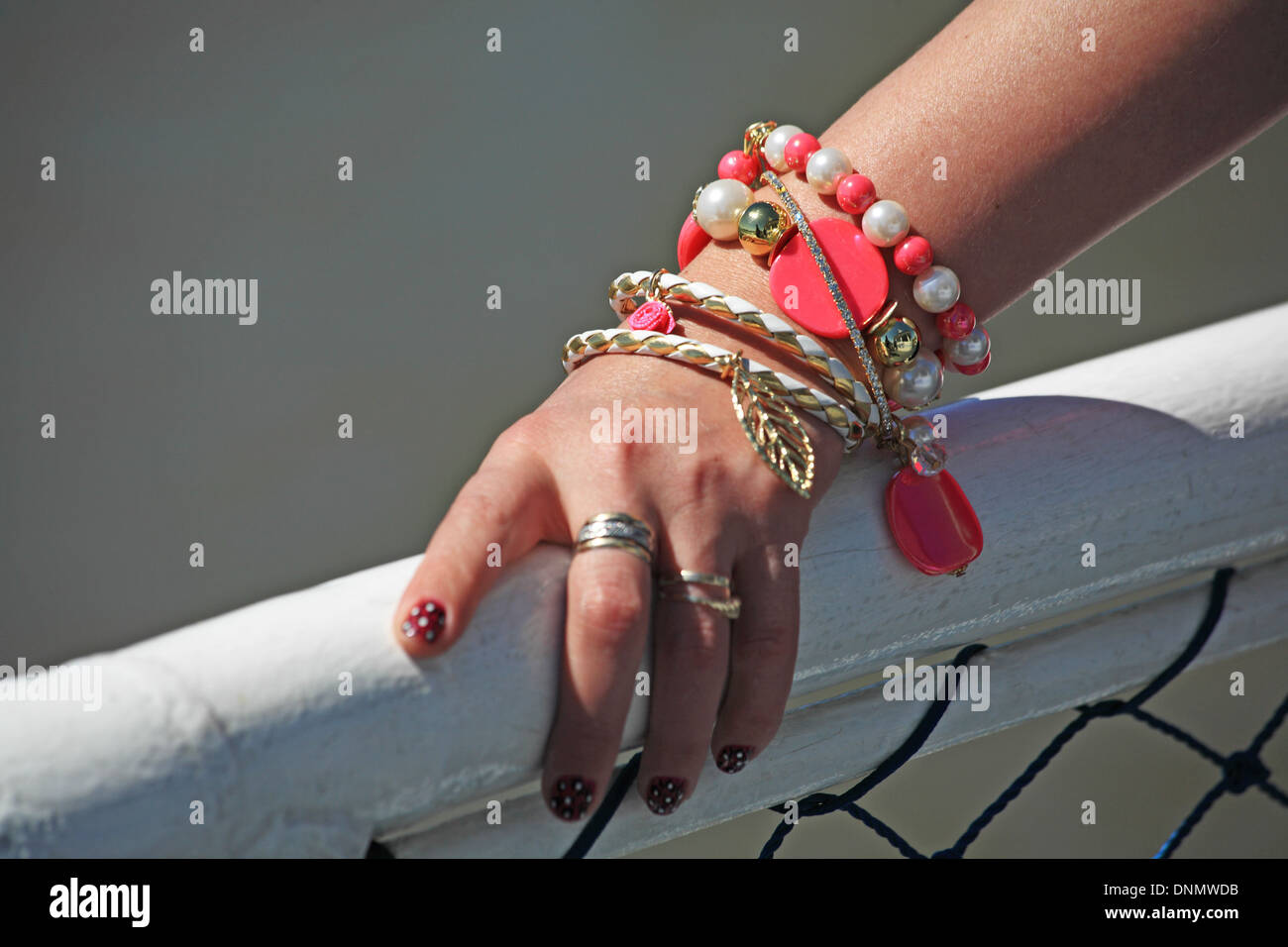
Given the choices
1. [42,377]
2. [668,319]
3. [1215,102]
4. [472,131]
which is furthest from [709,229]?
[42,377]

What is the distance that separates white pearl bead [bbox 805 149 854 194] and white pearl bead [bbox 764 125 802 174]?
0.03 m

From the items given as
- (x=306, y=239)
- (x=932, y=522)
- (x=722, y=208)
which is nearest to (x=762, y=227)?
(x=722, y=208)

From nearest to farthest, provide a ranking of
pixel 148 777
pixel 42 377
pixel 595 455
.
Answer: pixel 148 777
pixel 595 455
pixel 42 377

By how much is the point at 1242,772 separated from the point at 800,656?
11.1 inches

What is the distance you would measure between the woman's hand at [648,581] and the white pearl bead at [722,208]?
99 mm

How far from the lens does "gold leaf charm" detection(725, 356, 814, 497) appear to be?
37cm

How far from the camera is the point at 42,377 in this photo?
1.85m

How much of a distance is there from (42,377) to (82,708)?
1822mm

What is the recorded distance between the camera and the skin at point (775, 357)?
322 millimetres

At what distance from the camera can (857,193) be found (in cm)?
43

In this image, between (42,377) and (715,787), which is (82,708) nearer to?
(715,787)

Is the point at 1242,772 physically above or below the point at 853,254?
below

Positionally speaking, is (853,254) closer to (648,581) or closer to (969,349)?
Result: (969,349)

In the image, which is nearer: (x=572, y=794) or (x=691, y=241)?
(x=572, y=794)
